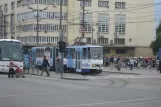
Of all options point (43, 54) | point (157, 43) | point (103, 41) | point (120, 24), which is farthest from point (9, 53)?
point (120, 24)

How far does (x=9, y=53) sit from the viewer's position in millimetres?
38750

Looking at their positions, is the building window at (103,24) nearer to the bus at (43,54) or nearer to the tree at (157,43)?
the tree at (157,43)

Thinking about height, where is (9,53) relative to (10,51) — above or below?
below

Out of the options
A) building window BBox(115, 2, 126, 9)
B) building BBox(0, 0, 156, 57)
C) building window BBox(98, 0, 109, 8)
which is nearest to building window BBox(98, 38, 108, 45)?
building BBox(0, 0, 156, 57)

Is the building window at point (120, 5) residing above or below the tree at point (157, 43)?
above

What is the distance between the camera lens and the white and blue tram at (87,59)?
3978cm

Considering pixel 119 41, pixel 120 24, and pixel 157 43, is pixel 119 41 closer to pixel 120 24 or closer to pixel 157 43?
pixel 120 24

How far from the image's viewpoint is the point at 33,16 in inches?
3435

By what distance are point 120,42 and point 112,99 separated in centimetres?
8093

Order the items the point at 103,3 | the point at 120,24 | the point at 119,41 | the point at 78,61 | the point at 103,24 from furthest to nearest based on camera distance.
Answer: the point at 119,41 < the point at 120,24 < the point at 103,3 < the point at 103,24 < the point at 78,61

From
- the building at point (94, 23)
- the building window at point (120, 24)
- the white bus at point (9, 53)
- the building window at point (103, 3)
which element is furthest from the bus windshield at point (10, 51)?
the building window at point (120, 24)

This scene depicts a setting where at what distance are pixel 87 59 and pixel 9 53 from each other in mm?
7135

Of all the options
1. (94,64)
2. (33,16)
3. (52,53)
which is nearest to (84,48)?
(94,64)

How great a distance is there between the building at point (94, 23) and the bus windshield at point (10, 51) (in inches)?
1842
